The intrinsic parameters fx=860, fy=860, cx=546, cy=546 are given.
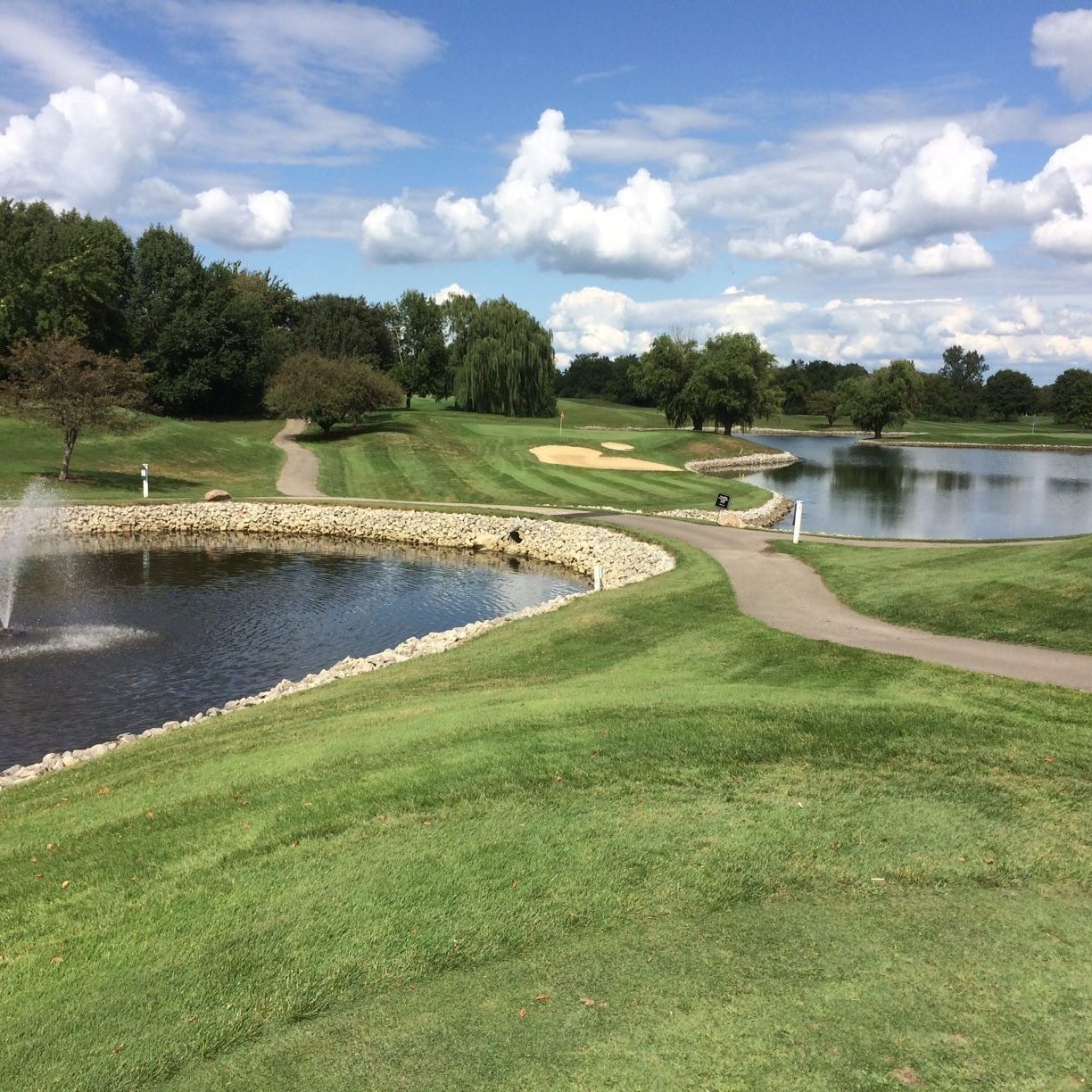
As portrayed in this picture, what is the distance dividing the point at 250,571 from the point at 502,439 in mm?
33234

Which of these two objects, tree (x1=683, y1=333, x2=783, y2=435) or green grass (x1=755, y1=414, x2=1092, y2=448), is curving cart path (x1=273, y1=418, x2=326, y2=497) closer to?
tree (x1=683, y1=333, x2=783, y2=435)

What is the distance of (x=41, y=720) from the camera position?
15.3 metres

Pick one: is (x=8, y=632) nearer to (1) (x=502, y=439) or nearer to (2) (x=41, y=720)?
(2) (x=41, y=720)

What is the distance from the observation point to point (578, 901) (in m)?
6.64

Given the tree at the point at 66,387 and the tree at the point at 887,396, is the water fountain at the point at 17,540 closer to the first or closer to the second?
the tree at the point at 66,387

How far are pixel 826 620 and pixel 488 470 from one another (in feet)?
119

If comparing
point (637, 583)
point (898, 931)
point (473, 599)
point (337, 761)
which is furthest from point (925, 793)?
point (473, 599)

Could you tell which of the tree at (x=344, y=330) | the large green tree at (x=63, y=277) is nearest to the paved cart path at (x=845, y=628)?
the large green tree at (x=63, y=277)

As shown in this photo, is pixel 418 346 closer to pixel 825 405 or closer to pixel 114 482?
pixel 114 482

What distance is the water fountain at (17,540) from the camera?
21969 millimetres

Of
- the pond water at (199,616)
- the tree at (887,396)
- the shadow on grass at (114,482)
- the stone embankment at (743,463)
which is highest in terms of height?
the tree at (887,396)

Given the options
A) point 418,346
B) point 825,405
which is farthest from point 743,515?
point 825,405

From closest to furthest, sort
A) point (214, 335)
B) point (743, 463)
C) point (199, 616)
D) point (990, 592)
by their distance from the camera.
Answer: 1. point (990, 592)
2. point (199, 616)
3. point (214, 335)
4. point (743, 463)

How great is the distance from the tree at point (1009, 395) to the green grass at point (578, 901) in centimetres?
17926
